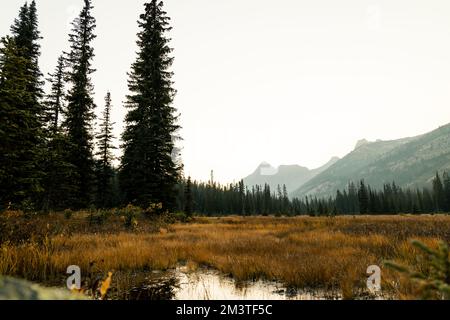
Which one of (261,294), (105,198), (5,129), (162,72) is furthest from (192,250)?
(105,198)

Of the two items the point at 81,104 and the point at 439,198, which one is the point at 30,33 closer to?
the point at 81,104

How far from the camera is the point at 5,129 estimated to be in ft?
41.9

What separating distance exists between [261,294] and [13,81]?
15035 mm

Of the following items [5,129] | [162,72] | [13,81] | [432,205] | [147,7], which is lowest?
[432,205]

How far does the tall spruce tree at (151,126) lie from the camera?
19109 millimetres

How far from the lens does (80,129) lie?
2378cm

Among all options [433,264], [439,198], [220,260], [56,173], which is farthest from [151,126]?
[439,198]

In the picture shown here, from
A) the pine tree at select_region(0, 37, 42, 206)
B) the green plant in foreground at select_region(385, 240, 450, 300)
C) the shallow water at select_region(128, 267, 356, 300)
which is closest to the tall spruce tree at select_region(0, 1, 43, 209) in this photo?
the pine tree at select_region(0, 37, 42, 206)

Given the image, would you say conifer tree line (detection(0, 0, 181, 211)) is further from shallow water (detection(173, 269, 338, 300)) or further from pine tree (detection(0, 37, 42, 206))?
shallow water (detection(173, 269, 338, 300))

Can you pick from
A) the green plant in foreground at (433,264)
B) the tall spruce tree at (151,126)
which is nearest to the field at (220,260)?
the green plant in foreground at (433,264)

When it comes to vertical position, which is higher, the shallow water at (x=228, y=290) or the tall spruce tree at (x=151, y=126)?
the tall spruce tree at (x=151, y=126)

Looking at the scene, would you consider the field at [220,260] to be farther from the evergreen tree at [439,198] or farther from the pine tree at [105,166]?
the evergreen tree at [439,198]

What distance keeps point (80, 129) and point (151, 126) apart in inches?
315
